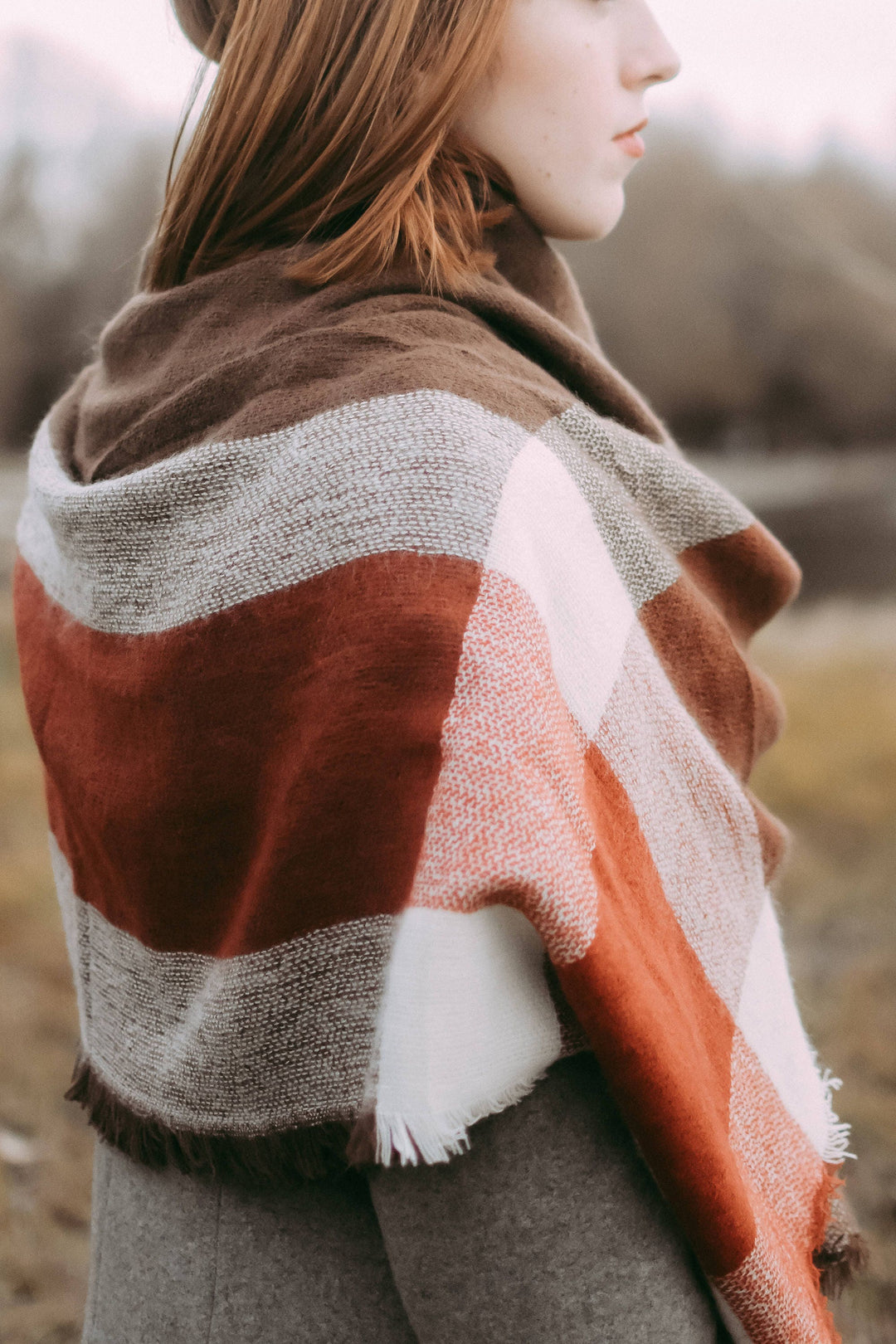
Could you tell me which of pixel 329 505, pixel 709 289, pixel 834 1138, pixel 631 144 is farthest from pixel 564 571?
pixel 709 289

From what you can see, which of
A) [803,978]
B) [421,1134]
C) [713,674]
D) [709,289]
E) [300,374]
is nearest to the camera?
[421,1134]

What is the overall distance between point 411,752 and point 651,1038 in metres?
0.21

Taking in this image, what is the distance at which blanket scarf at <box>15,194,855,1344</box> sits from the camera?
0.54 metres

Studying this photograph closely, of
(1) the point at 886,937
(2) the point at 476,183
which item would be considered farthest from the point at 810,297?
(2) the point at 476,183

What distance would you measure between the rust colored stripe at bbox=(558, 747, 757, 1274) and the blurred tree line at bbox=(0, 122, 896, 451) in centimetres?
655

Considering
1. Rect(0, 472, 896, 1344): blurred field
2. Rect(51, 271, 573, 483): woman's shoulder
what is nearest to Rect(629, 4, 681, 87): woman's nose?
Rect(51, 271, 573, 483): woman's shoulder

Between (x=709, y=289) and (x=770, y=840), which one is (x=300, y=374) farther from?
(x=709, y=289)

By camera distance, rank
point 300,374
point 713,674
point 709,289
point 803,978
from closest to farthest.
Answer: point 300,374 → point 713,674 → point 803,978 → point 709,289

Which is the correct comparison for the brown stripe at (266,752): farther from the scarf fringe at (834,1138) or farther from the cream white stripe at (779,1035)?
the scarf fringe at (834,1138)

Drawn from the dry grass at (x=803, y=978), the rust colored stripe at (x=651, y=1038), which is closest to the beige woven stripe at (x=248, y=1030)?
the rust colored stripe at (x=651, y=1038)

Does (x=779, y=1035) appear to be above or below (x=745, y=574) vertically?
below

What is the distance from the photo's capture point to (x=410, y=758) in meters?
0.54

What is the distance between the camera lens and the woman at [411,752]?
1.81ft

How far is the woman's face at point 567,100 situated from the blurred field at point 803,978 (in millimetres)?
1136
